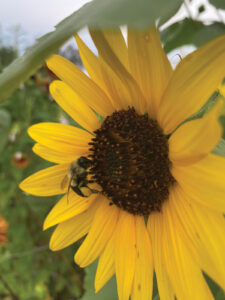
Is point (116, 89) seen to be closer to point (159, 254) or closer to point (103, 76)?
point (103, 76)

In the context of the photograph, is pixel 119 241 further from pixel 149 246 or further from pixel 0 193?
pixel 0 193

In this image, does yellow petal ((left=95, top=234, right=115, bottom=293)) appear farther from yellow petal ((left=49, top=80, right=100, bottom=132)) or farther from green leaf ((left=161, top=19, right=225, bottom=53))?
green leaf ((left=161, top=19, right=225, bottom=53))

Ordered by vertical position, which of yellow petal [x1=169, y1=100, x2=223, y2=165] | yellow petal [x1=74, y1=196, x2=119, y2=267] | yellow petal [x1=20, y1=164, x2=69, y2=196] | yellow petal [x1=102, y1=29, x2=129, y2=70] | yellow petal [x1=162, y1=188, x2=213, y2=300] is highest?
yellow petal [x1=102, y1=29, x2=129, y2=70]

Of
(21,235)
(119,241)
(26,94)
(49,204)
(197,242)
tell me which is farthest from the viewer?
(26,94)

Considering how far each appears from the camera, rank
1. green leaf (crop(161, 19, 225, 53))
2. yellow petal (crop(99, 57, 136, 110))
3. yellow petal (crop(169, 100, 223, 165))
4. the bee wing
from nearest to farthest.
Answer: yellow petal (crop(169, 100, 223, 165))
yellow petal (crop(99, 57, 136, 110))
the bee wing
green leaf (crop(161, 19, 225, 53))

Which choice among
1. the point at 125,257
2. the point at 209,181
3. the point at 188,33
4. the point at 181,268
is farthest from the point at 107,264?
the point at 188,33

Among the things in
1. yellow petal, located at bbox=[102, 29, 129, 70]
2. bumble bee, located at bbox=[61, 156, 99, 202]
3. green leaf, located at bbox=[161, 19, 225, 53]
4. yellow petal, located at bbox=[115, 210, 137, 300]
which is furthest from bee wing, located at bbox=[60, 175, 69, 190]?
green leaf, located at bbox=[161, 19, 225, 53]

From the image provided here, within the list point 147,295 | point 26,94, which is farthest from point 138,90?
point 26,94
